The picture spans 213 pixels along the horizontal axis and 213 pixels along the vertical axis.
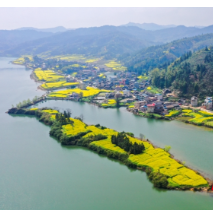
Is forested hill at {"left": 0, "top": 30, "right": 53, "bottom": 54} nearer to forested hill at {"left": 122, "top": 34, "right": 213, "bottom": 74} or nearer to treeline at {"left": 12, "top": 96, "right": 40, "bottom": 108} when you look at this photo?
forested hill at {"left": 122, "top": 34, "right": 213, "bottom": 74}

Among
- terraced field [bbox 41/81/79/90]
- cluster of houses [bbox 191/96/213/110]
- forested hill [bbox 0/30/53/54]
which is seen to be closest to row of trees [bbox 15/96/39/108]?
terraced field [bbox 41/81/79/90]

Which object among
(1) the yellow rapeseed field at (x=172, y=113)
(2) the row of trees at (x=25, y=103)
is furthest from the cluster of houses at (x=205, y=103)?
(2) the row of trees at (x=25, y=103)

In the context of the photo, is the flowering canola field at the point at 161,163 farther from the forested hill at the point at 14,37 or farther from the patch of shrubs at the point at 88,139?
the forested hill at the point at 14,37

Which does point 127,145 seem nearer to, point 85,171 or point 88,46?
point 85,171

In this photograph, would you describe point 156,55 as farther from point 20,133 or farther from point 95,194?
point 95,194

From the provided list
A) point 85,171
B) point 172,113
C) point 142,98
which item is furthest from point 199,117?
point 85,171

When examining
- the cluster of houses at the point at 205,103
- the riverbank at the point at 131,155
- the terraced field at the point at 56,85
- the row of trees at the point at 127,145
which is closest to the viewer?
the riverbank at the point at 131,155
